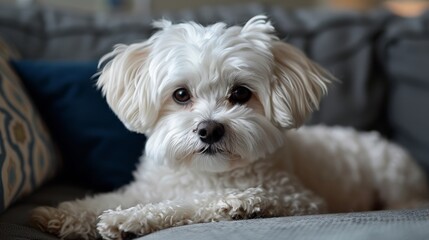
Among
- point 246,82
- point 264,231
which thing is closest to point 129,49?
point 246,82

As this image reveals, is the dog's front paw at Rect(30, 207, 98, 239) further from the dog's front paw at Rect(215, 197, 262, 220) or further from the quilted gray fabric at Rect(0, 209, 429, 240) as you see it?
the dog's front paw at Rect(215, 197, 262, 220)

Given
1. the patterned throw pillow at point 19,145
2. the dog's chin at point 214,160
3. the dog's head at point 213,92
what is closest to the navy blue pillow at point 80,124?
the patterned throw pillow at point 19,145

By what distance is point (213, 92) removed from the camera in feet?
4.76

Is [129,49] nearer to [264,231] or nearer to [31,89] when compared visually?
[31,89]

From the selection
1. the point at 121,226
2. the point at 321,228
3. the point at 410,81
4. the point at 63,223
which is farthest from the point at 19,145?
the point at 410,81

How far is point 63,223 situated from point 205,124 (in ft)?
1.30

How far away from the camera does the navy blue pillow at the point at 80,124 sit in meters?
1.82

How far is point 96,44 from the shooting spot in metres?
2.18

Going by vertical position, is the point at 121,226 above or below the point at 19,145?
below

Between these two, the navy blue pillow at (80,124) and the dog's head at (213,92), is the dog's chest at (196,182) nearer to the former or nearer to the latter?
the dog's head at (213,92)

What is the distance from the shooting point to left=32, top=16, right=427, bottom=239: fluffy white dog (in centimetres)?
137

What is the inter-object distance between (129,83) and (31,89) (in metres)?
0.48

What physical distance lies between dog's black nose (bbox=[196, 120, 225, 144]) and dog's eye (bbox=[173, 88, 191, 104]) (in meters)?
0.12

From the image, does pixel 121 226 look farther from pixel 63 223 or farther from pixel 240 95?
pixel 240 95
